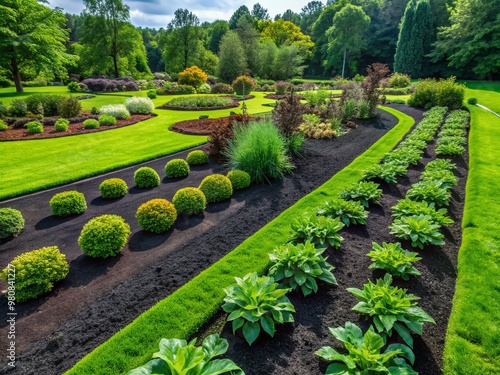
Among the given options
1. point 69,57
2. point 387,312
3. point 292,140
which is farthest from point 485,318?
point 69,57

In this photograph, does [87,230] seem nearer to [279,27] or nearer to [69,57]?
[69,57]

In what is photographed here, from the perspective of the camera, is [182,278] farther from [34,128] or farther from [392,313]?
[34,128]

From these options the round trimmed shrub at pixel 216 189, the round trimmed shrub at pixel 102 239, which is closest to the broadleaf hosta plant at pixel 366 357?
the round trimmed shrub at pixel 102 239

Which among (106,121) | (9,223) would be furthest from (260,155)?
(106,121)

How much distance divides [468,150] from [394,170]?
4.68 metres

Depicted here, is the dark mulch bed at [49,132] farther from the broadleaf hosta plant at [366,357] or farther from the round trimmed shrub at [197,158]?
the broadleaf hosta plant at [366,357]

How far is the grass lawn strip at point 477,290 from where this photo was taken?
2809 millimetres

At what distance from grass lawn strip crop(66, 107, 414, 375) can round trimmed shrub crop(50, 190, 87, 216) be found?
3658 mm

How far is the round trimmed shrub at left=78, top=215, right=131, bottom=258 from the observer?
4.43m

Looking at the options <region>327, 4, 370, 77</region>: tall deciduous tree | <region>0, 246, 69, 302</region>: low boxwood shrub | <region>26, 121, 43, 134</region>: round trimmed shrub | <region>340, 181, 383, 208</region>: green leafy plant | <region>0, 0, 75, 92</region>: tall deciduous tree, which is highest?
<region>327, 4, 370, 77</region>: tall deciduous tree

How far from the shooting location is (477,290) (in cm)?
369

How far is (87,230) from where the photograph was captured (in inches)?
178

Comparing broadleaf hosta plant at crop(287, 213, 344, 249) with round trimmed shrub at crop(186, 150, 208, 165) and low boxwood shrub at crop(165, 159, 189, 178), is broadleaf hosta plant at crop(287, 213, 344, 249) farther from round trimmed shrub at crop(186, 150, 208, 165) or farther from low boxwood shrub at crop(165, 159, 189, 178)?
round trimmed shrub at crop(186, 150, 208, 165)

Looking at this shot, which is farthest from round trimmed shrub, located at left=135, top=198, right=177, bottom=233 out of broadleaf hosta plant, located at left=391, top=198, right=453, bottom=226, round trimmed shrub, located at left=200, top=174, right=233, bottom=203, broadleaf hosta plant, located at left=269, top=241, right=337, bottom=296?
broadleaf hosta plant, located at left=391, top=198, right=453, bottom=226
